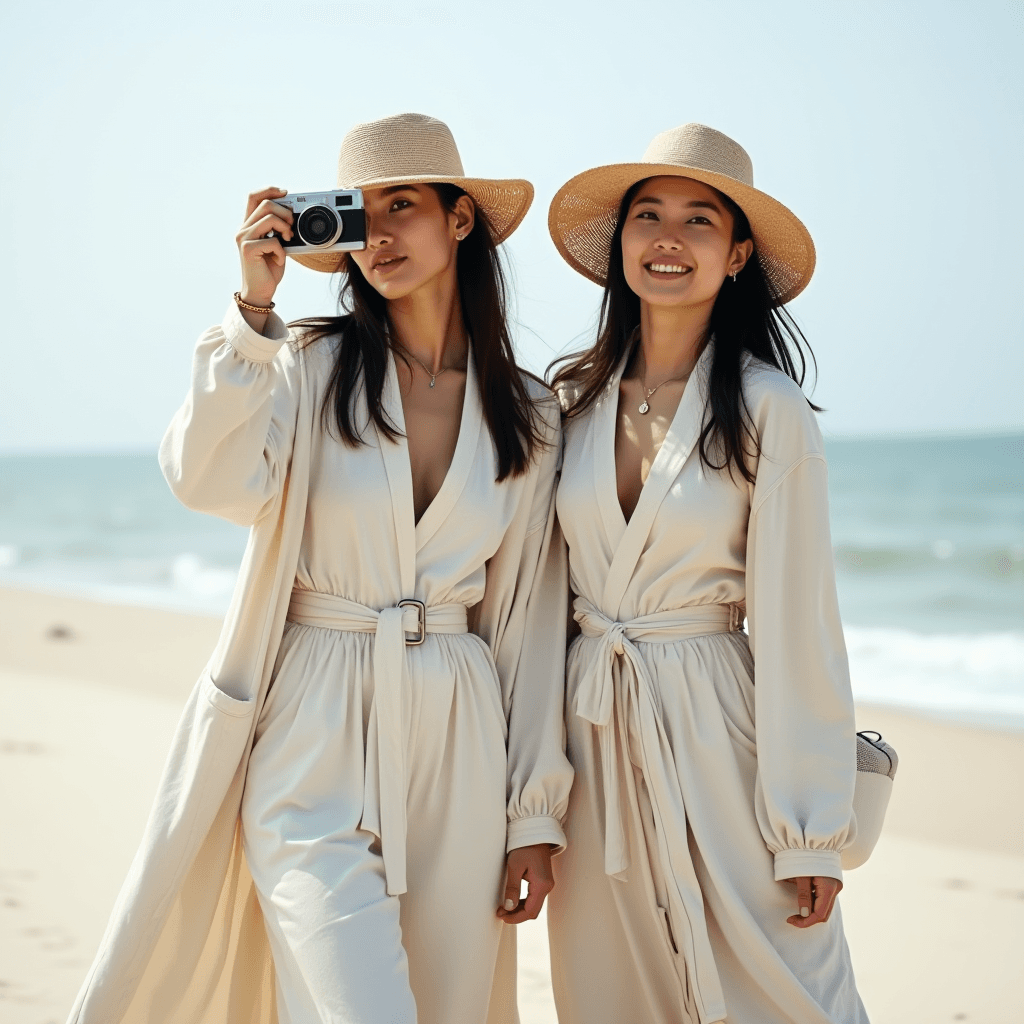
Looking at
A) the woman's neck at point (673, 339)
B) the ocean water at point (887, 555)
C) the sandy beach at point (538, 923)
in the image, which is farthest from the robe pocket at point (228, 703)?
the ocean water at point (887, 555)

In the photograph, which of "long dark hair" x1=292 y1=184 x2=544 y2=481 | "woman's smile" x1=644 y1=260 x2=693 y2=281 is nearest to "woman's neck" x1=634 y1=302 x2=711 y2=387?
"woman's smile" x1=644 y1=260 x2=693 y2=281

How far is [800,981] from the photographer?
332cm

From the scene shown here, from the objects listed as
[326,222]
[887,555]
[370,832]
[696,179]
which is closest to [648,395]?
[696,179]

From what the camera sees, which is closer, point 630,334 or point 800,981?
point 800,981

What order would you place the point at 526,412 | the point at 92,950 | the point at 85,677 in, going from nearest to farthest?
1. the point at 526,412
2. the point at 92,950
3. the point at 85,677

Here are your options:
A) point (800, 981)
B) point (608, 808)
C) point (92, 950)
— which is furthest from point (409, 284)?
point (92, 950)

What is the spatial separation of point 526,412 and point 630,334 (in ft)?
1.59

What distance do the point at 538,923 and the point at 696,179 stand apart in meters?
3.74

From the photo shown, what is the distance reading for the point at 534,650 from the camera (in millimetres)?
3568

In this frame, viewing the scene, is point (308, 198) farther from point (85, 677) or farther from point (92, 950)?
point (85, 677)

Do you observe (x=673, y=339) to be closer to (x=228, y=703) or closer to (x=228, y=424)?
(x=228, y=424)

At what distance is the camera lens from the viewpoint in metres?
3.05

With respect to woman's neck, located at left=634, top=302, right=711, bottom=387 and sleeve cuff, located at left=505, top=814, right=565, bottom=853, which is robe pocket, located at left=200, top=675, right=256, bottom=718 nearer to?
sleeve cuff, located at left=505, top=814, right=565, bottom=853

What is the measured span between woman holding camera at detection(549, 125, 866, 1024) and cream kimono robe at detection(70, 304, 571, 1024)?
0.21 meters
